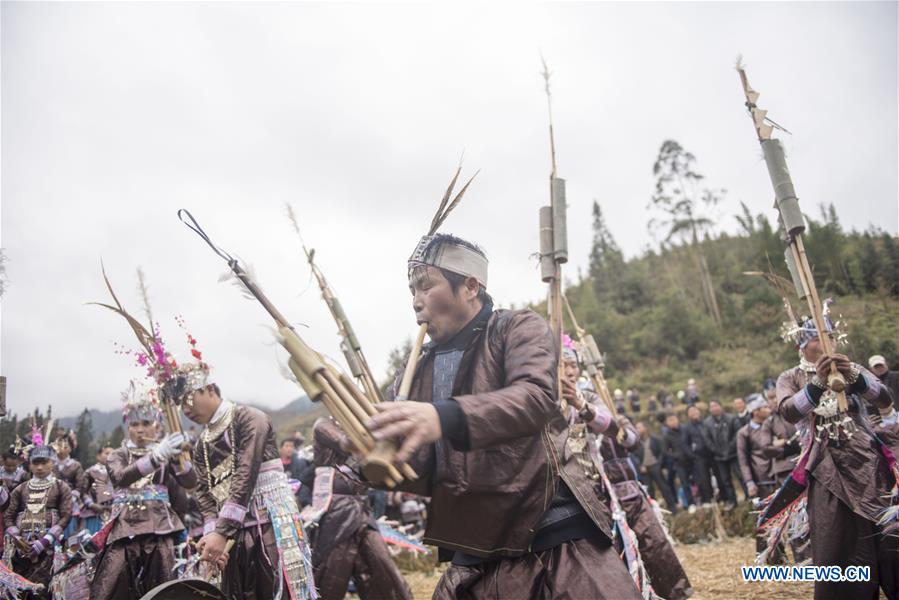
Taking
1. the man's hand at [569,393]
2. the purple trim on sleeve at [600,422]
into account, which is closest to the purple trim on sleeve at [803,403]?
the purple trim on sleeve at [600,422]

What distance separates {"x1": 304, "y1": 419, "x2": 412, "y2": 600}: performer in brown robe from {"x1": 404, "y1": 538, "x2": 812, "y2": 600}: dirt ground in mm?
2099

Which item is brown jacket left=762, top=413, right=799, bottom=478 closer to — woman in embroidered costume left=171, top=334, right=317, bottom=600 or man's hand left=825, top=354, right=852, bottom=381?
man's hand left=825, top=354, right=852, bottom=381

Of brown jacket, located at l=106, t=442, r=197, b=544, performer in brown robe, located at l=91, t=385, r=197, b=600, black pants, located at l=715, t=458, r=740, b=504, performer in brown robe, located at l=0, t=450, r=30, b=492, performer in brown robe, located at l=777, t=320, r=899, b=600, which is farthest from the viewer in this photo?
black pants, located at l=715, t=458, r=740, b=504

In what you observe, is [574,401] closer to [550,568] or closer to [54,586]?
[550,568]

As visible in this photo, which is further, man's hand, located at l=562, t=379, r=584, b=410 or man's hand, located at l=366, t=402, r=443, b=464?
man's hand, located at l=562, t=379, r=584, b=410

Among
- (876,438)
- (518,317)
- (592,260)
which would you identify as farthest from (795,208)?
(592,260)

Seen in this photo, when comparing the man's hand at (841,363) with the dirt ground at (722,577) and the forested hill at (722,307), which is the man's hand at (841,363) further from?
the forested hill at (722,307)

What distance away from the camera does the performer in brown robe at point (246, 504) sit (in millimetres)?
4129

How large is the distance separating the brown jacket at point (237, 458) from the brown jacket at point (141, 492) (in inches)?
46.8

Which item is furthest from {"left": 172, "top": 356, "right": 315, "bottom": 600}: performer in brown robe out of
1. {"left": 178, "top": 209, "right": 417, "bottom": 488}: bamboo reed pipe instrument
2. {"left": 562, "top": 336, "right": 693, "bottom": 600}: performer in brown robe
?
{"left": 178, "top": 209, "right": 417, "bottom": 488}: bamboo reed pipe instrument

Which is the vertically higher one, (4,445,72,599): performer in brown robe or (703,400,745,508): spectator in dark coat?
(4,445,72,599): performer in brown robe

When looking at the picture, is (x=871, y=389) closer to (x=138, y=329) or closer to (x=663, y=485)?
(x=138, y=329)

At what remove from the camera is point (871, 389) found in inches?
158

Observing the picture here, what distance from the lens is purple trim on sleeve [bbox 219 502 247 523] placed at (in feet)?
13.0
